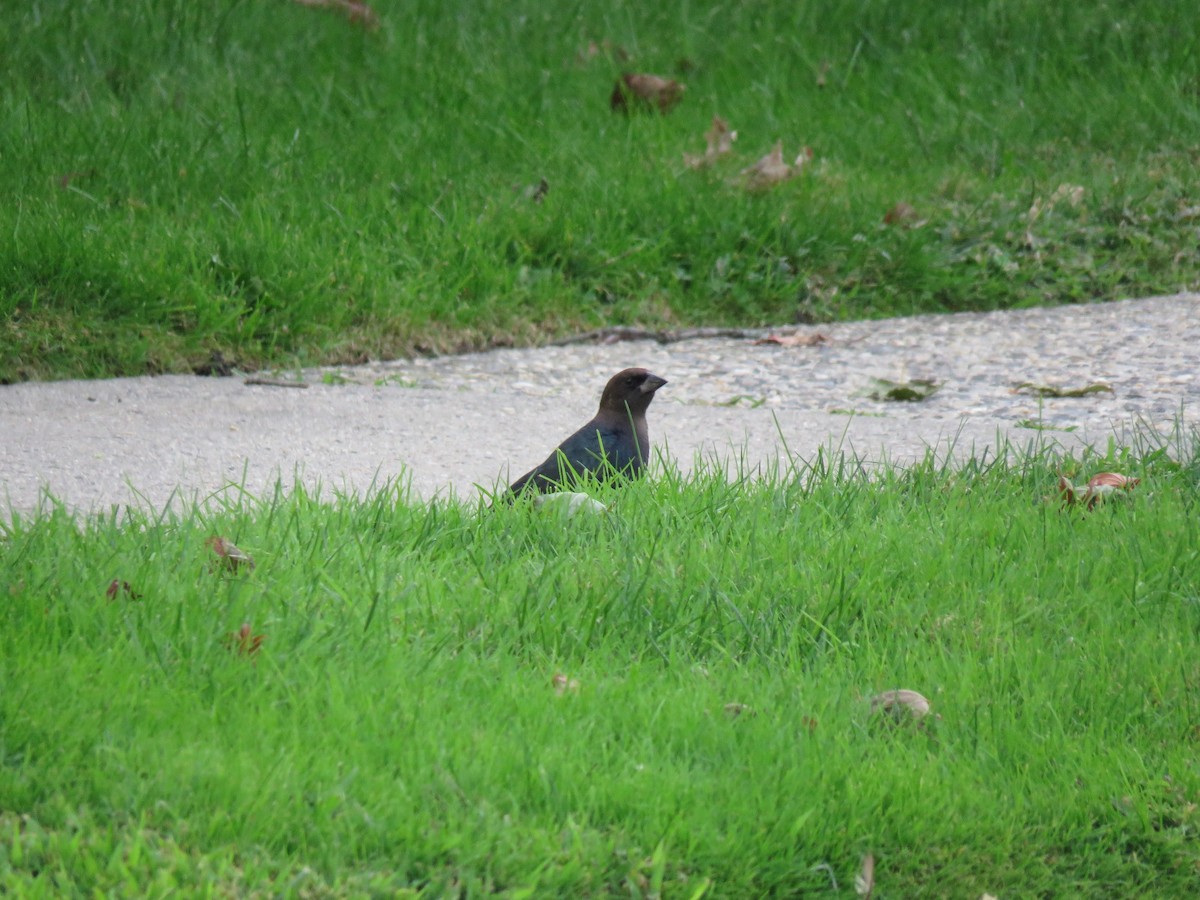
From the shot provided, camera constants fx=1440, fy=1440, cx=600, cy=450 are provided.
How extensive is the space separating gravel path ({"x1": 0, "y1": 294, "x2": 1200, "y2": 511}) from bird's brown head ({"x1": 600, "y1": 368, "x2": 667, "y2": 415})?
0.18 m

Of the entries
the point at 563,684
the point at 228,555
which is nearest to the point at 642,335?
the point at 228,555

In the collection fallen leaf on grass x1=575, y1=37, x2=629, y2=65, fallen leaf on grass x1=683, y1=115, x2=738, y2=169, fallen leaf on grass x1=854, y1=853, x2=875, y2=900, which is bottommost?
fallen leaf on grass x1=854, y1=853, x2=875, y2=900

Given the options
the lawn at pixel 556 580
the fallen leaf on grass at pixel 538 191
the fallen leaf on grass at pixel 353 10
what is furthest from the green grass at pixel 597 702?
the fallen leaf on grass at pixel 353 10

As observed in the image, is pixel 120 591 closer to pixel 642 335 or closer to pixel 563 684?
pixel 563 684

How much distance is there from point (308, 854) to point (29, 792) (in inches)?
20.8

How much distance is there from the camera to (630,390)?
4.93 metres

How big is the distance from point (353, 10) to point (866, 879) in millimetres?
7643

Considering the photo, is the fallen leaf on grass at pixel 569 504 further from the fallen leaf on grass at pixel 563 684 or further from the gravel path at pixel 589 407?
the fallen leaf on grass at pixel 563 684

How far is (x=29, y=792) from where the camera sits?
8.46 ft

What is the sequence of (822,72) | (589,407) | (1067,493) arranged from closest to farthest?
(1067,493) < (589,407) < (822,72)

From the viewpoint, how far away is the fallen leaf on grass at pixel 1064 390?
578 cm

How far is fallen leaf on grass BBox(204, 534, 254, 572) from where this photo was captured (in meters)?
3.49

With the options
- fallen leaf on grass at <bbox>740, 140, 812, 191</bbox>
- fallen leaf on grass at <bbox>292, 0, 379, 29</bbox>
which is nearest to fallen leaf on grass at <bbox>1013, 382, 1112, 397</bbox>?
fallen leaf on grass at <bbox>740, 140, 812, 191</bbox>

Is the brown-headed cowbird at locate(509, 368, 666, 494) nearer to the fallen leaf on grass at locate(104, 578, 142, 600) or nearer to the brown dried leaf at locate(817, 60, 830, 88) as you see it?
the fallen leaf on grass at locate(104, 578, 142, 600)
